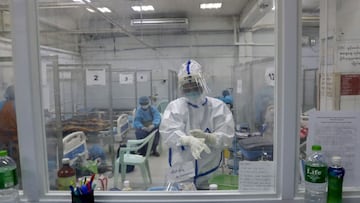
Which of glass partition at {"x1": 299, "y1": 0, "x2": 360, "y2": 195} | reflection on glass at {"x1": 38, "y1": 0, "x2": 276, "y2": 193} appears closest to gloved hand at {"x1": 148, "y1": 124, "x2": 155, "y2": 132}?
reflection on glass at {"x1": 38, "y1": 0, "x2": 276, "y2": 193}

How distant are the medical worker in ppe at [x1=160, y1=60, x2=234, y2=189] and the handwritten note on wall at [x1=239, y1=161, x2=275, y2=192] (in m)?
0.93

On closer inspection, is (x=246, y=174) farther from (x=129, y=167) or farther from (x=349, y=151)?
(x=129, y=167)

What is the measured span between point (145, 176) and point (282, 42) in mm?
2837

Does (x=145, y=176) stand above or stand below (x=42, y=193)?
below

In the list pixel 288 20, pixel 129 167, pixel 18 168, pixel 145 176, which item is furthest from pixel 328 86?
pixel 129 167

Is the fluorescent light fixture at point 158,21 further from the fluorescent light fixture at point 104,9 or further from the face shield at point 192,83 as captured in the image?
the face shield at point 192,83

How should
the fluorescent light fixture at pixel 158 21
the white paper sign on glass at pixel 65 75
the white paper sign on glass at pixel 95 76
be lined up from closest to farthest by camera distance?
the white paper sign on glass at pixel 95 76, the white paper sign on glass at pixel 65 75, the fluorescent light fixture at pixel 158 21

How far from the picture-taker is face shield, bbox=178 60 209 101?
208 centimetres

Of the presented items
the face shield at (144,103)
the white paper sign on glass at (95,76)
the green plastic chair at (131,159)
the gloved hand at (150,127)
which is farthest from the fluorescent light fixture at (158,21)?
the green plastic chair at (131,159)

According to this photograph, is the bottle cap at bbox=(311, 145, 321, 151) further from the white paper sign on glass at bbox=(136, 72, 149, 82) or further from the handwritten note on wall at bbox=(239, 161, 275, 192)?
the white paper sign on glass at bbox=(136, 72, 149, 82)

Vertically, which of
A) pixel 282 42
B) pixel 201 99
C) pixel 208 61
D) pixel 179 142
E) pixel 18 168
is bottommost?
pixel 179 142

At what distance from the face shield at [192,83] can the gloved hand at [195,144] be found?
A: 0.33m

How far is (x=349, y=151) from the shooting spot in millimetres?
963

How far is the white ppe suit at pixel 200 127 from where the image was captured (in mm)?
1995
